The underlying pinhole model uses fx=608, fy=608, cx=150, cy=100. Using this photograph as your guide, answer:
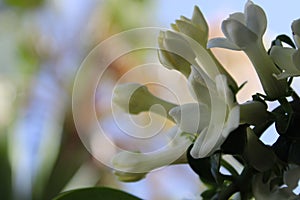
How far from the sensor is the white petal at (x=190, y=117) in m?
0.34

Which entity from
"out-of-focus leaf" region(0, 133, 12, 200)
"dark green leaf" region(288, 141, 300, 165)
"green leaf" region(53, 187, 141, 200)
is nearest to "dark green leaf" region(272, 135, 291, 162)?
"dark green leaf" region(288, 141, 300, 165)

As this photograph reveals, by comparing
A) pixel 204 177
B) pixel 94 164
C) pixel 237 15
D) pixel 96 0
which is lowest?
pixel 94 164

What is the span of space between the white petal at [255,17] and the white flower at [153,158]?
0.08m

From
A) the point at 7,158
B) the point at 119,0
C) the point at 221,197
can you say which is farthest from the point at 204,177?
the point at 119,0

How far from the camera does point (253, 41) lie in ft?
1.18

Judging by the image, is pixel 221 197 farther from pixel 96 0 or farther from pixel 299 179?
pixel 96 0

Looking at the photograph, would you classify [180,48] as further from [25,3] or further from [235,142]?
[25,3]

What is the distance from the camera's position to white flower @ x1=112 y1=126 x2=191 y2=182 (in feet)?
1.30

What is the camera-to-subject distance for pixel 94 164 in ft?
5.06

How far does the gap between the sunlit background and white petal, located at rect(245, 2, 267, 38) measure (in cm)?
72

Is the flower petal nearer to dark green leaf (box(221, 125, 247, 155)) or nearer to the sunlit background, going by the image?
dark green leaf (box(221, 125, 247, 155))

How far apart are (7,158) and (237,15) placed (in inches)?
40.5

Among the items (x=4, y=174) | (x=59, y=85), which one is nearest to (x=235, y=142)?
(x=4, y=174)

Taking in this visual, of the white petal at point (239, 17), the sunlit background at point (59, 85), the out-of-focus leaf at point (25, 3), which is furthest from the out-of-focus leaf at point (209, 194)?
the out-of-focus leaf at point (25, 3)
